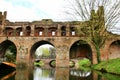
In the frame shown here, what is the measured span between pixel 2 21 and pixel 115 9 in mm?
22364

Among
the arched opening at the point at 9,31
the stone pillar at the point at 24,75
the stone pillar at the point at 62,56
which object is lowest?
the stone pillar at the point at 24,75

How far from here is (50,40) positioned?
38.1 meters

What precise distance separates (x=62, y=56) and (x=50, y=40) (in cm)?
340

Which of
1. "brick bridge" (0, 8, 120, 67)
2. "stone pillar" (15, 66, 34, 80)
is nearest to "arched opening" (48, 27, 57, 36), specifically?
"brick bridge" (0, 8, 120, 67)

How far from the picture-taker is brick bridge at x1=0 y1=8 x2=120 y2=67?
123ft

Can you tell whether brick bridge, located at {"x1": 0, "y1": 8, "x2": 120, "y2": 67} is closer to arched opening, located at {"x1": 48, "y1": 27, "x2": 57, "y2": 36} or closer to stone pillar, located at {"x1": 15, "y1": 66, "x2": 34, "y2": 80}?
arched opening, located at {"x1": 48, "y1": 27, "x2": 57, "y2": 36}

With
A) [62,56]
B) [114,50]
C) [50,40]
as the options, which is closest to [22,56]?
[50,40]

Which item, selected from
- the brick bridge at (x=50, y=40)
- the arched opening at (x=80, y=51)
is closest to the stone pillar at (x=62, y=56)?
the brick bridge at (x=50, y=40)

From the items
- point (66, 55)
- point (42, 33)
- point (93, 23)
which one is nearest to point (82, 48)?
point (66, 55)

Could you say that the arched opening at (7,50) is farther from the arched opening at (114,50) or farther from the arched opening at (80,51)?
the arched opening at (114,50)

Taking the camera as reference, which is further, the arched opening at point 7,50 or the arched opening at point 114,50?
the arched opening at point 7,50

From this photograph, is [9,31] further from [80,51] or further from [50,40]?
[80,51]

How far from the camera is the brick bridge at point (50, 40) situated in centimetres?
3734

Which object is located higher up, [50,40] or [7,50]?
[50,40]
